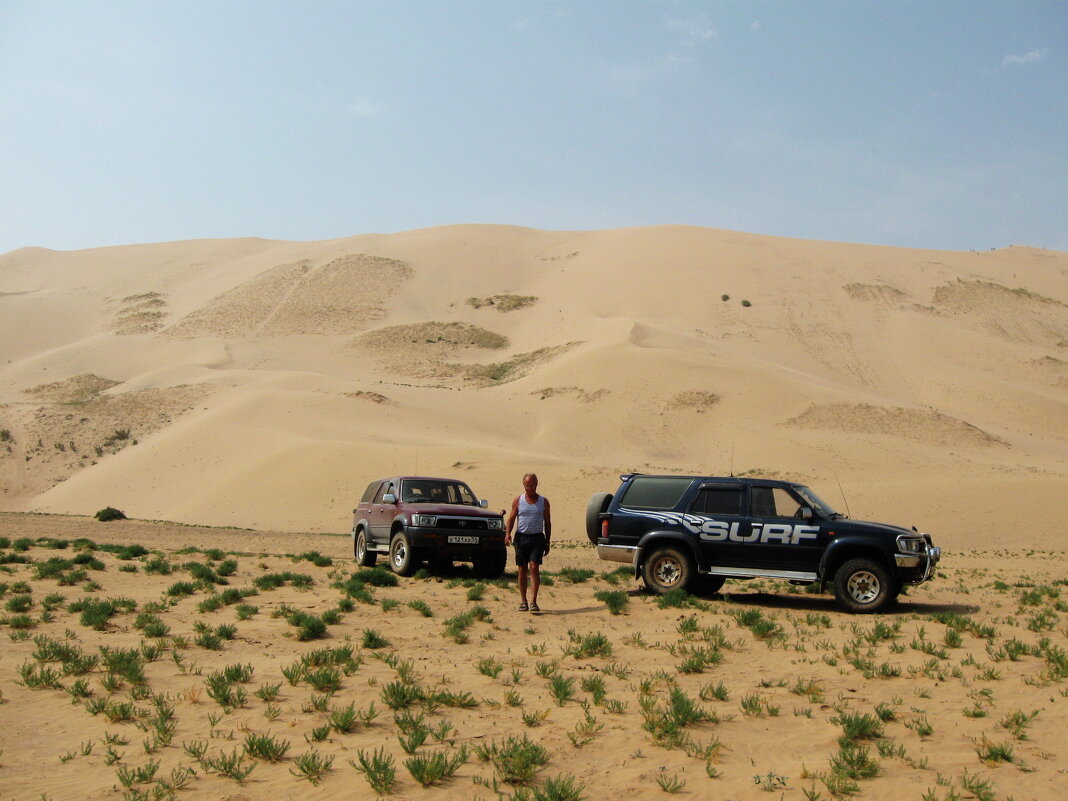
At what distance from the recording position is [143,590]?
42.8 ft

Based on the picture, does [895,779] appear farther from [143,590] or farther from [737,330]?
[737,330]

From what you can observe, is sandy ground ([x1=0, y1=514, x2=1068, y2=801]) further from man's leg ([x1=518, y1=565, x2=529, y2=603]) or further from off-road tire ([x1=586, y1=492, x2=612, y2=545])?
off-road tire ([x1=586, y1=492, x2=612, y2=545])

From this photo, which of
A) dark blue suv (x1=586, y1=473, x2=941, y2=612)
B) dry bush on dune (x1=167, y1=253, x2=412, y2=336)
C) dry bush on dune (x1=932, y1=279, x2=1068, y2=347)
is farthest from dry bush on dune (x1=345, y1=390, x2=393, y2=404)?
dry bush on dune (x1=932, y1=279, x2=1068, y2=347)

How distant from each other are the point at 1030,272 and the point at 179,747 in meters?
109

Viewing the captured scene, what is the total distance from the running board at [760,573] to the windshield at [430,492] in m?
5.11

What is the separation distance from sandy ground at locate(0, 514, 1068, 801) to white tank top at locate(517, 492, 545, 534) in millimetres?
1141

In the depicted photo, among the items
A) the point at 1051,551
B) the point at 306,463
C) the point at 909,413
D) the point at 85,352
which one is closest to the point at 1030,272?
the point at 909,413

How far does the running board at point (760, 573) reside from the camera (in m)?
12.3

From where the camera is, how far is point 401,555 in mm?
15234

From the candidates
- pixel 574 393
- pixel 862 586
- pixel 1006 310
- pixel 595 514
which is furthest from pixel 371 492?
pixel 1006 310

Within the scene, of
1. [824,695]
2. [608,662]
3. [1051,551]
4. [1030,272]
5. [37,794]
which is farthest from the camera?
[1030,272]

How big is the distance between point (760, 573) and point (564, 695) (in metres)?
6.04

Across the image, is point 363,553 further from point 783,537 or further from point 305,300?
point 305,300

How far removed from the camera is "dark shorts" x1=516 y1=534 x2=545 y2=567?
11656 mm
